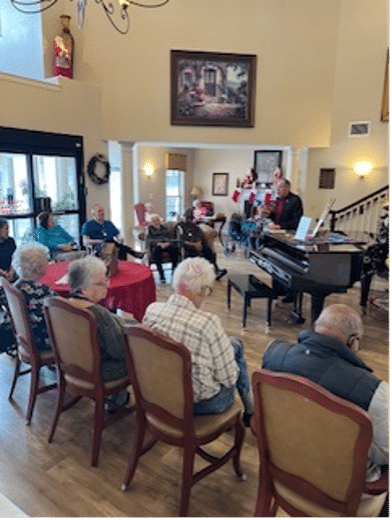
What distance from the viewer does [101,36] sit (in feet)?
18.7

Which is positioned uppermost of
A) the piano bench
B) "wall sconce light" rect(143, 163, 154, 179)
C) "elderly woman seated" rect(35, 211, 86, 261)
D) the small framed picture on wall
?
"wall sconce light" rect(143, 163, 154, 179)

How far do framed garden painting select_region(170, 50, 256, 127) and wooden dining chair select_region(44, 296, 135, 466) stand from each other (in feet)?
16.2

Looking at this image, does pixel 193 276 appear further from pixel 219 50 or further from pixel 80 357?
pixel 219 50

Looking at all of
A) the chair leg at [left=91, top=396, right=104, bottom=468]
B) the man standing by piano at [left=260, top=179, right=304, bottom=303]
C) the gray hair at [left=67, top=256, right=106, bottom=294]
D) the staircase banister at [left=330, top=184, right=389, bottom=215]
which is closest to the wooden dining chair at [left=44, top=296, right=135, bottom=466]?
the chair leg at [left=91, top=396, right=104, bottom=468]

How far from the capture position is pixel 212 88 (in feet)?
20.4

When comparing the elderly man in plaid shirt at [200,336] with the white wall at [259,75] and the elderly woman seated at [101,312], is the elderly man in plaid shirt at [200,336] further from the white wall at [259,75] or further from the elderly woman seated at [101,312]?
the white wall at [259,75]

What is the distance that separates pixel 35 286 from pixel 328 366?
1860 millimetres

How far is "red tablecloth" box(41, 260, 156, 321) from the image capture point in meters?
2.88

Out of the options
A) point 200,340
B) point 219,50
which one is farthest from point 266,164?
point 200,340

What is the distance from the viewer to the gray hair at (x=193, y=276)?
1860mm

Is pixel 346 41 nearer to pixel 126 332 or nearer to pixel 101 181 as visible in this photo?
pixel 101 181

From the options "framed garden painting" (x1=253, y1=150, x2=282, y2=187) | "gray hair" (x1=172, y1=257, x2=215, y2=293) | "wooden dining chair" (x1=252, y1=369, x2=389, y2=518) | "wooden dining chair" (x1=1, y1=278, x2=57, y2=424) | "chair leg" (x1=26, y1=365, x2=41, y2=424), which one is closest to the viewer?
"wooden dining chair" (x1=252, y1=369, x2=389, y2=518)

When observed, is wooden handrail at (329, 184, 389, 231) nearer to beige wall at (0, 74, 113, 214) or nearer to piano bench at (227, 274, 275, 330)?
piano bench at (227, 274, 275, 330)

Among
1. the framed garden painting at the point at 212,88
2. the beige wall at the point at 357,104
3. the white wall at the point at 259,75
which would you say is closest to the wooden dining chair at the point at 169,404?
the white wall at the point at 259,75
